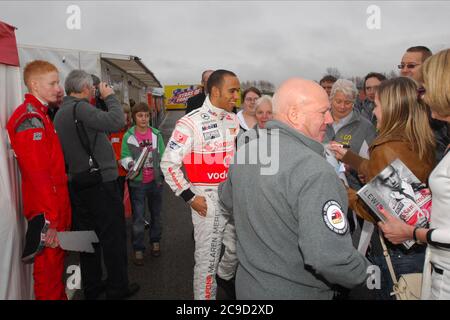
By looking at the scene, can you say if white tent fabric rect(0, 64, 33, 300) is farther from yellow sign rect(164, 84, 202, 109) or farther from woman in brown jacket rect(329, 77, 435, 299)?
yellow sign rect(164, 84, 202, 109)

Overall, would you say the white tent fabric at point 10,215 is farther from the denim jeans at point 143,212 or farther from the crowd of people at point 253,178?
the denim jeans at point 143,212

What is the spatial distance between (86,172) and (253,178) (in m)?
2.01

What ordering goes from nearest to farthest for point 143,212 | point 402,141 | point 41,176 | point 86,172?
point 402,141
point 41,176
point 86,172
point 143,212

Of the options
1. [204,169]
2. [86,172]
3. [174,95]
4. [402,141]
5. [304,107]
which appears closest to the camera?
[304,107]

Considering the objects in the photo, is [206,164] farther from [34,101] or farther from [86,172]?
[34,101]

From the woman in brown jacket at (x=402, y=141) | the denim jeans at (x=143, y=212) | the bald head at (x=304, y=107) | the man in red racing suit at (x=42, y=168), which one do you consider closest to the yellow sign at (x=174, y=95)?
the denim jeans at (x=143, y=212)

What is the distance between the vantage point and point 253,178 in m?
1.63

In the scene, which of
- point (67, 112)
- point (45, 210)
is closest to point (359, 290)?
point (45, 210)

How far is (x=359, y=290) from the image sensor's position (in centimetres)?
356

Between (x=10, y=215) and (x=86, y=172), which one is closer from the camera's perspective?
(x=10, y=215)

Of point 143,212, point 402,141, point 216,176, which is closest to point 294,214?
point 402,141

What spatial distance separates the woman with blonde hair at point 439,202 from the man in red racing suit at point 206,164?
5.02 ft

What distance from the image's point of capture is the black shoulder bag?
303cm

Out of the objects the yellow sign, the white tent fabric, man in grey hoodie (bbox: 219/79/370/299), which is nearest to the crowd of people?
man in grey hoodie (bbox: 219/79/370/299)
